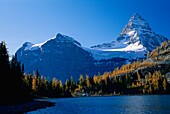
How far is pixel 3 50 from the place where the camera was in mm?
65812

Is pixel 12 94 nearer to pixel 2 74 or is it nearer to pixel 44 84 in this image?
pixel 2 74

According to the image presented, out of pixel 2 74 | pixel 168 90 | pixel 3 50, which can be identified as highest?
pixel 3 50

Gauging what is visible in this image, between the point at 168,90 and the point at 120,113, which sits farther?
the point at 168,90

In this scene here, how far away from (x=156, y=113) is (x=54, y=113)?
83.7 feet

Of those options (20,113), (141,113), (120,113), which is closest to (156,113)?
(141,113)

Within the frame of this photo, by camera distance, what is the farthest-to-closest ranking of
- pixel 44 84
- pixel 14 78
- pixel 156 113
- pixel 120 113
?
pixel 44 84 < pixel 14 78 < pixel 120 113 < pixel 156 113

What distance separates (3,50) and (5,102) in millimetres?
17745

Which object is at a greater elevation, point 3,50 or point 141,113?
point 3,50

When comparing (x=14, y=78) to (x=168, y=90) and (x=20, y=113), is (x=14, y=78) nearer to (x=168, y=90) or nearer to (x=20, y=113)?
(x=20, y=113)

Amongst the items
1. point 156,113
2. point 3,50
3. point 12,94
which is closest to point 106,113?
point 156,113

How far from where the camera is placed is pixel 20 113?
46.4 m

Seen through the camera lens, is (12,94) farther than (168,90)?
No

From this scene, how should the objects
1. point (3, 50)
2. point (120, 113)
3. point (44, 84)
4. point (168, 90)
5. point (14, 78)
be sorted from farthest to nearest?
point (168, 90)
point (44, 84)
point (14, 78)
point (3, 50)
point (120, 113)

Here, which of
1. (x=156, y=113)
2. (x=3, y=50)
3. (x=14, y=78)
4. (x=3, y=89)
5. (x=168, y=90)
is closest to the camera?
(x=156, y=113)
